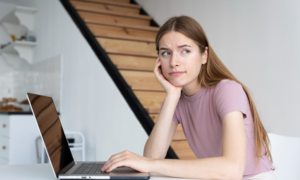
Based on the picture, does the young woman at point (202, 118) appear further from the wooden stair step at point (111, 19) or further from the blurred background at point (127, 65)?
the wooden stair step at point (111, 19)

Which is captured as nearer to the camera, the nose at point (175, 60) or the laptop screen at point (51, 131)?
the laptop screen at point (51, 131)

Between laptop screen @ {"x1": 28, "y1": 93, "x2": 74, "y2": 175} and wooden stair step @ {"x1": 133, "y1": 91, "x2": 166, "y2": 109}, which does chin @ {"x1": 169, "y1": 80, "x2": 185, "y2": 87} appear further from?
wooden stair step @ {"x1": 133, "y1": 91, "x2": 166, "y2": 109}

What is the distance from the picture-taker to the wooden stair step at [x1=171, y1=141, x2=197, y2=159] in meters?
1.95

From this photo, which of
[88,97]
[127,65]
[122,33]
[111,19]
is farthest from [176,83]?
[111,19]

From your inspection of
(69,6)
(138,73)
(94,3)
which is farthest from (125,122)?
(94,3)

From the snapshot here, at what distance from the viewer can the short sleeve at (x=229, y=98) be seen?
98 cm

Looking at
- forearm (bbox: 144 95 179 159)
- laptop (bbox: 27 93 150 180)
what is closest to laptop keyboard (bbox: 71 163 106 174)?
laptop (bbox: 27 93 150 180)

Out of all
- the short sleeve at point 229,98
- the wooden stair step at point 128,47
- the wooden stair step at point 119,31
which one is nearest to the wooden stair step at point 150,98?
the wooden stair step at point 128,47

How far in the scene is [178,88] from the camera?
1.20 m

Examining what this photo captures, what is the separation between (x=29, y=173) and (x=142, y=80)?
1.67 metres

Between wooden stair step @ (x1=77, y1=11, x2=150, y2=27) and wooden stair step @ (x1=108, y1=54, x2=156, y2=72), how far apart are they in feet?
1.87

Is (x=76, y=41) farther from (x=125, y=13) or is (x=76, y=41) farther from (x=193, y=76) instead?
(x=193, y=76)

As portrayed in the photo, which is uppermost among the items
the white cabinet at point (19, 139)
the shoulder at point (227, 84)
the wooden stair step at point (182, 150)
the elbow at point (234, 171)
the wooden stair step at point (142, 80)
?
the shoulder at point (227, 84)

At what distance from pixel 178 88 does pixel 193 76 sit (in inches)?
3.7
